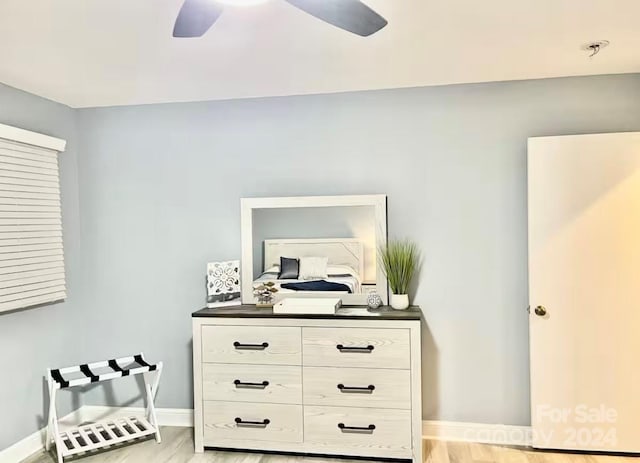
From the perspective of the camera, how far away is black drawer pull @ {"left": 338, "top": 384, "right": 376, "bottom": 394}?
2861mm

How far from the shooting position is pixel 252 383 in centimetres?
299

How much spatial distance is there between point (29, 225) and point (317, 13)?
7.66 feet

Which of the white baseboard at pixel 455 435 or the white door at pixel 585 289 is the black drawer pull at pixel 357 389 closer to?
the white baseboard at pixel 455 435

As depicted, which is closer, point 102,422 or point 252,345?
point 252,345

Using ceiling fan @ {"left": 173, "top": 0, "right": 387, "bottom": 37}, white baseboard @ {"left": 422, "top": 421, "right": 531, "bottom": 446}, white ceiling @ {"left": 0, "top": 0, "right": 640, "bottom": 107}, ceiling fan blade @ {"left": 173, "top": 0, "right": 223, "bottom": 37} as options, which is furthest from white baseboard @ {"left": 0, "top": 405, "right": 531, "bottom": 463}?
ceiling fan blade @ {"left": 173, "top": 0, "right": 223, "bottom": 37}

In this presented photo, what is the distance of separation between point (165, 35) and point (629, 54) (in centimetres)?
239

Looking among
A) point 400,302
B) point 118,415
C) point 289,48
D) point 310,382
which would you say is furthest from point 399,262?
point 118,415

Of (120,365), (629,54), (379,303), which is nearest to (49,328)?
(120,365)

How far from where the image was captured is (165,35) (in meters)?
2.28

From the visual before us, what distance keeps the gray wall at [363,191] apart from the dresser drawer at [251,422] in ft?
1.75

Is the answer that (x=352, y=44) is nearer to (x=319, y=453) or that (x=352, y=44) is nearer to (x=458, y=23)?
(x=458, y=23)

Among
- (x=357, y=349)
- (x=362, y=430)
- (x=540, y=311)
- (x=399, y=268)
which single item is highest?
(x=399, y=268)

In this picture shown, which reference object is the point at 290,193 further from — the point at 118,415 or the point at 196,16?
the point at 118,415

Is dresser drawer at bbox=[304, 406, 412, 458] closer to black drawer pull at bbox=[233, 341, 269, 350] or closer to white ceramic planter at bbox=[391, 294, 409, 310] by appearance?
black drawer pull at bbox=[233, 341, 269, 350]
